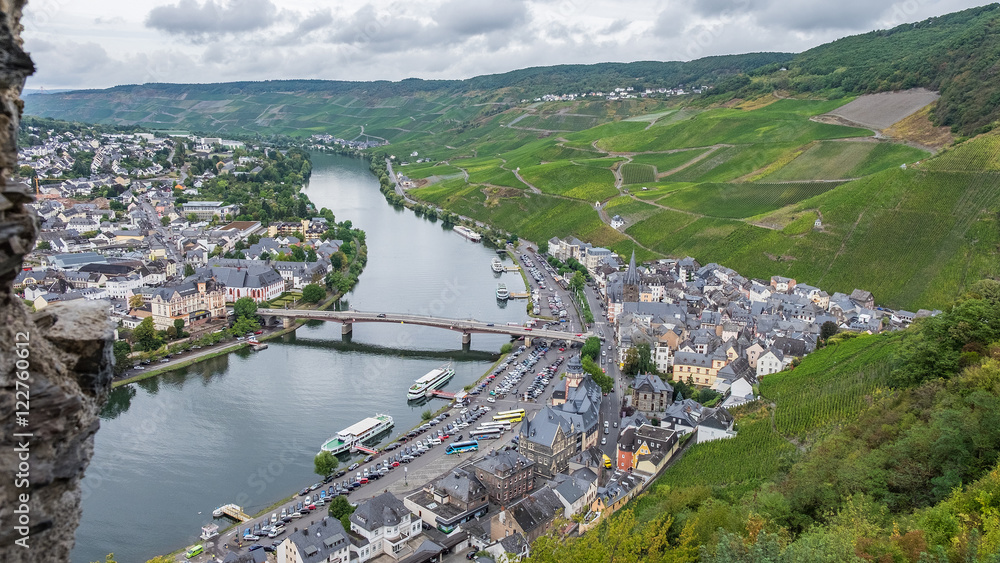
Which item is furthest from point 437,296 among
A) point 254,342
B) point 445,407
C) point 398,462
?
point 398,462

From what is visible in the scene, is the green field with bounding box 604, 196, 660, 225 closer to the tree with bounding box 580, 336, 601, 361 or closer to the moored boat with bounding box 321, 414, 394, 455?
the tree with bounding box 580, 336, 601, 361

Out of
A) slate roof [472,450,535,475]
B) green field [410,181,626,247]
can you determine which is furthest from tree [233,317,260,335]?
green field [410,181,626,247]

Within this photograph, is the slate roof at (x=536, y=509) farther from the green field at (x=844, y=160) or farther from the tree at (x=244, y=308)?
the green field at (x=844, y=160)

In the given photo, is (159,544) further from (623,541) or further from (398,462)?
(623,541)

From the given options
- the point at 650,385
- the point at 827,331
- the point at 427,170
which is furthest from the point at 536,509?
the point at 427,170

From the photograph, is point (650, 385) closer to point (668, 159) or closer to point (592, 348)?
point (592, 348)
